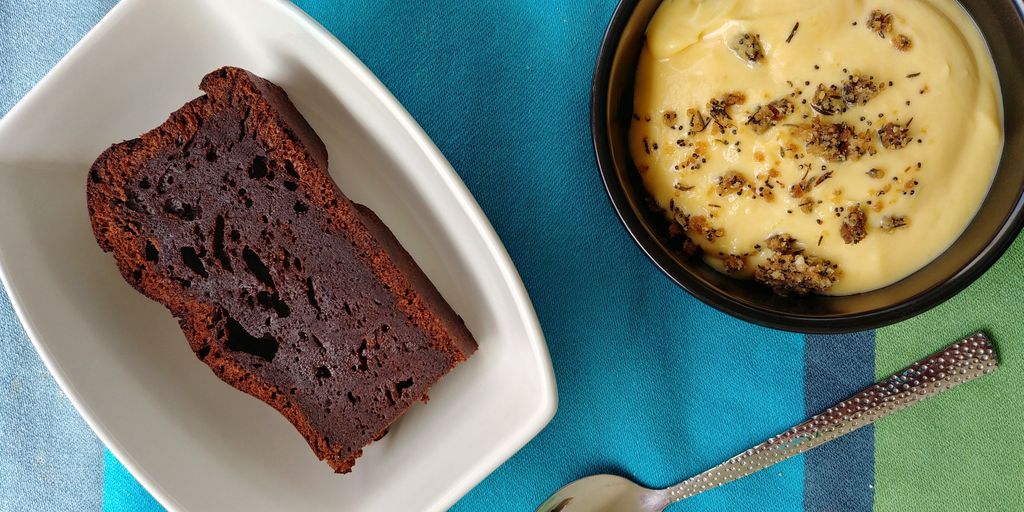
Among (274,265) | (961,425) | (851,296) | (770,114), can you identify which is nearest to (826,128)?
(770,114)

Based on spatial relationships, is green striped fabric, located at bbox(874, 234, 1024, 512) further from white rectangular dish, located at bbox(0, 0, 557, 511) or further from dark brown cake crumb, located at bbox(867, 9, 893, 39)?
white rectangular dish, located at bbox(0, 0, 557, 511)

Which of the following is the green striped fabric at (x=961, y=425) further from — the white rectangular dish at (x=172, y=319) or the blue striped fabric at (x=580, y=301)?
the white rectangular dish at (x=172, y=319)

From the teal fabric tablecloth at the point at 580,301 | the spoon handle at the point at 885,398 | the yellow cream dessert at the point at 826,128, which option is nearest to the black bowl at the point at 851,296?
the yellow cream dessert at the point at 826,128

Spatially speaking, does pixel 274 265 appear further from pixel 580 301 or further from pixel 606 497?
pixel 606 497

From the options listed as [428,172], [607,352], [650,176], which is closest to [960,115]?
[650,176]

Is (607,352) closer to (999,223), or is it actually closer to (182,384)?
A: (999,223)

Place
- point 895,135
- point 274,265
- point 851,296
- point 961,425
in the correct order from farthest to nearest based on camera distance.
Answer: point 961,425, point 274,265, point 851,296, point 895,135
